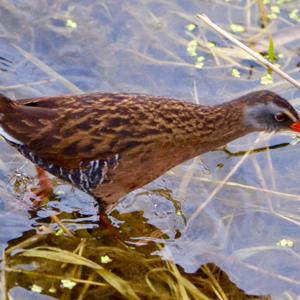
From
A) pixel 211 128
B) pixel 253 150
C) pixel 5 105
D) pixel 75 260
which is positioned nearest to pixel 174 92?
pixel 253 150

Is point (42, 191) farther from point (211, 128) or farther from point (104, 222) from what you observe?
point (211, 128)

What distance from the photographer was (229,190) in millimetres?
5402

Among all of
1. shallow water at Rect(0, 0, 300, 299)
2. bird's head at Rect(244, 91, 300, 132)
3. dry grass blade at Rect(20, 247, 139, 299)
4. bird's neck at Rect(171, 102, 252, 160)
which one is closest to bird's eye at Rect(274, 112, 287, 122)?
bird's head at Rect(244, 91, 300, 132)

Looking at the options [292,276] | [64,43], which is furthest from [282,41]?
[292,276]

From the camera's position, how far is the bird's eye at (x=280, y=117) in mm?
5020

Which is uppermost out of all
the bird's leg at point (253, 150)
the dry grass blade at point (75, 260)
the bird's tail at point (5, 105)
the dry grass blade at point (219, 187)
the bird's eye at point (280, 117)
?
the bird's tail at point (5, 105)

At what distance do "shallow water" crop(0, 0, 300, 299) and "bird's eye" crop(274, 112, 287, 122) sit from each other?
0.56 metres

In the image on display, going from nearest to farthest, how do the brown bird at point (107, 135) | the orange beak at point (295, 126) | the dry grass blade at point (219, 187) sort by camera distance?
the brown bird at point (107, 135) → the orange beak at point (295, 126) → the dry grass blade at point (219, 187)

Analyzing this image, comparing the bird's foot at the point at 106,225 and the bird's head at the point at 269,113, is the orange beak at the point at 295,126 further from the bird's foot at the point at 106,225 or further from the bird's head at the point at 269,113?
the bird's foot at the point at 106,225

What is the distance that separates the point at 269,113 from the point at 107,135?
98 cm

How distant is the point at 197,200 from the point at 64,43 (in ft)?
5.74

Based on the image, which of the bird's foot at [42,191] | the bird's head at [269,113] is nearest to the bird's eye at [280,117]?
the bird's head at [269,113]

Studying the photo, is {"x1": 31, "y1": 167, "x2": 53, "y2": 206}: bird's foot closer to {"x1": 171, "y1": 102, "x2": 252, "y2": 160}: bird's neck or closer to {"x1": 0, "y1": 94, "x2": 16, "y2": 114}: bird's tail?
{"x1": 0, "y1": 94, "x2": 16, "y2": 114}: bird's tail

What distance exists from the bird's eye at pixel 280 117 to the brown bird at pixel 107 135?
2 cm
